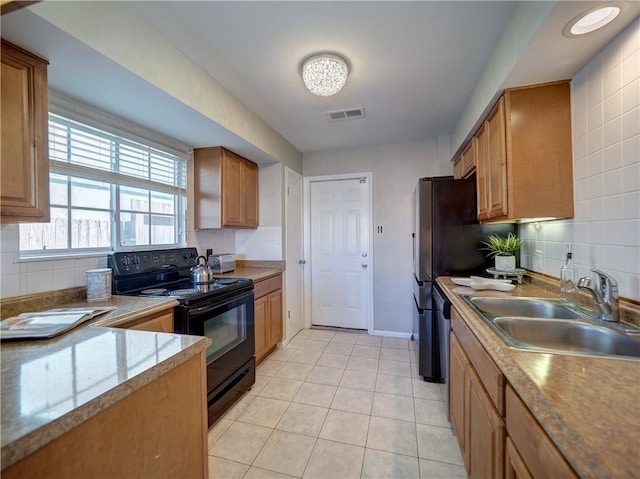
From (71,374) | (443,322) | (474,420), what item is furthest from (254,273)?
(474,420)

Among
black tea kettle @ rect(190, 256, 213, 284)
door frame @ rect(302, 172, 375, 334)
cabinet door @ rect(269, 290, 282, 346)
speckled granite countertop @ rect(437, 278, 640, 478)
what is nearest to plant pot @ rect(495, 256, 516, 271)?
speckled granite countertop @ rect(437, 278, 640, 478)

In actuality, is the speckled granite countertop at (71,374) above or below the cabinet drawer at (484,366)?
above

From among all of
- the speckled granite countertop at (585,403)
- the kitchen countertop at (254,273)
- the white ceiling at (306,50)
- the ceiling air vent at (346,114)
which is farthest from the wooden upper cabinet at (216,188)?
the speckled granite countertop at (585,403)

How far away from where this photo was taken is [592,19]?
1.09 m

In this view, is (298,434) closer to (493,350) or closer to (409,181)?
(493,350)

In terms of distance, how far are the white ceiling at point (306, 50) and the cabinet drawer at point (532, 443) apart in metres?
1.37

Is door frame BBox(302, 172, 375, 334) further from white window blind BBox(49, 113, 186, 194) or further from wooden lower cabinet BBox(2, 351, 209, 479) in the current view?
wooden lower cabinet BBox(2, 351, 209, 479)

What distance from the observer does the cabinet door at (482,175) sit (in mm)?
1949

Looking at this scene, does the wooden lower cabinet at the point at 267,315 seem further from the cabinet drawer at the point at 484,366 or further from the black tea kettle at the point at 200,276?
the cabinet drawer at the point at 484,366

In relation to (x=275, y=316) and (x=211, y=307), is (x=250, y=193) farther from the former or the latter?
(x=211, y=307)

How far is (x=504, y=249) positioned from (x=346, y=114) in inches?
68.7

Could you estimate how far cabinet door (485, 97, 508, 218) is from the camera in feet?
5.38

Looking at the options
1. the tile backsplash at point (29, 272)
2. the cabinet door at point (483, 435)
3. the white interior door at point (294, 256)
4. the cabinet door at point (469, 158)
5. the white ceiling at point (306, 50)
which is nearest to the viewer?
the cabinet door at point (483, 435)

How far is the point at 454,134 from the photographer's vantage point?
112 inches
